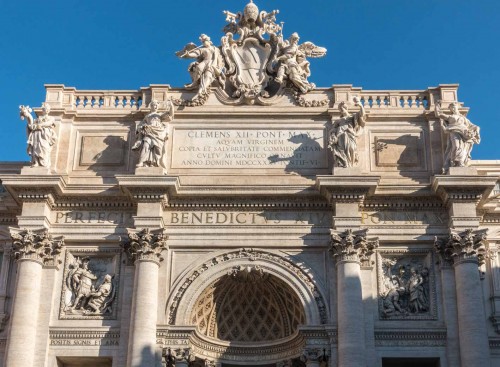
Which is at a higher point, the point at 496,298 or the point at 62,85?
the point at 62,85

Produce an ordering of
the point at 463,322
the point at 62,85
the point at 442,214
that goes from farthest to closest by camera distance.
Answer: the point at 62,85
the point at 442,214
the point at 463,322

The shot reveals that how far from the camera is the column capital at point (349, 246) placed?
80.9 feet

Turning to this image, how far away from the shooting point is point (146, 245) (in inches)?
979

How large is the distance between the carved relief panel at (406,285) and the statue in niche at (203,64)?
7.43m

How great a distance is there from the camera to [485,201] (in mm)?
25797

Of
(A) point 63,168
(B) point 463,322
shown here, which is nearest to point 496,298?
(B) point 463,322

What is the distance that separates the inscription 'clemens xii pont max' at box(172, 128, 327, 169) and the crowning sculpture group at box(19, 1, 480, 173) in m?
0.57

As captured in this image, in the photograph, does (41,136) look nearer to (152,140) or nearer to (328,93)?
(152,140)

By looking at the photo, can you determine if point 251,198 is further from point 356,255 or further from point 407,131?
point 407,131

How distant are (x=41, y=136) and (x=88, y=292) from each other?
4.92m

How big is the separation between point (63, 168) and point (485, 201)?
12379 millimetres

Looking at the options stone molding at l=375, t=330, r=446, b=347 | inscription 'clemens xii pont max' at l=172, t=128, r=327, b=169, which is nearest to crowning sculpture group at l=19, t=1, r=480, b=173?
inscription 'clemens xii pont max' at l=172, t=128, r=327, b=169

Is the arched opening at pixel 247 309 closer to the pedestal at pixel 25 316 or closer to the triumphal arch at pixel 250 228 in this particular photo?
the triumphal arch at pixel 250 228

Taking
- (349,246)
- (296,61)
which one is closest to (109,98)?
(296,61)
